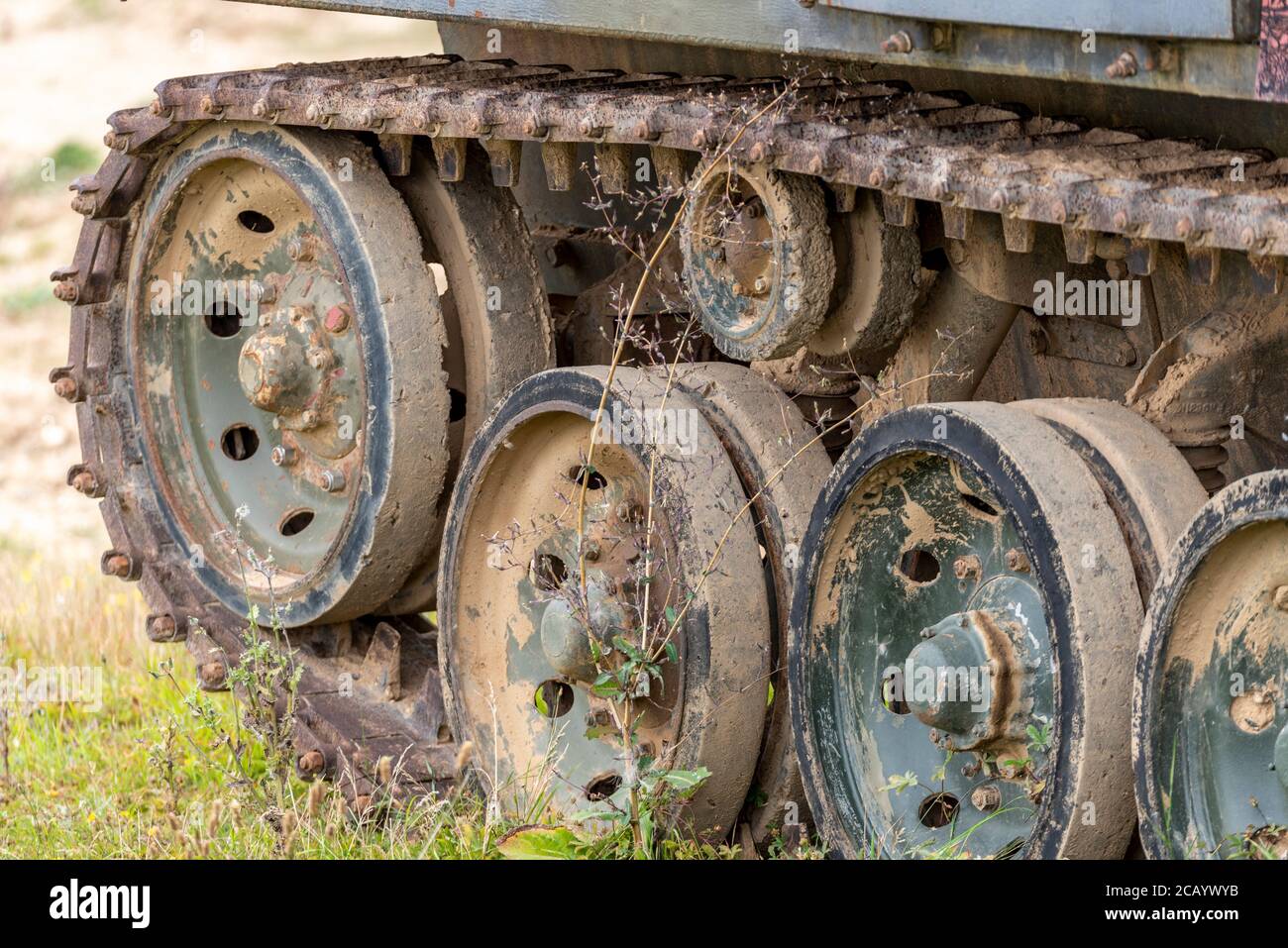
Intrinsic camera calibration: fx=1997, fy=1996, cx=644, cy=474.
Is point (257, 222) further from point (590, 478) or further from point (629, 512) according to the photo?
point (629, 512)

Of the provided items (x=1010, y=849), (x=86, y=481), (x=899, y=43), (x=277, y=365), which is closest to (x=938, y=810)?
(x=1010, y=849)

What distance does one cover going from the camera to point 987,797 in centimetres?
365

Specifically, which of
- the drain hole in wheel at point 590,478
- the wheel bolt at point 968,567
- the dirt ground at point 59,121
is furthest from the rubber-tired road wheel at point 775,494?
the dirt ground at point 59,121

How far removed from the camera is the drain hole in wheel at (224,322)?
16.9 feet

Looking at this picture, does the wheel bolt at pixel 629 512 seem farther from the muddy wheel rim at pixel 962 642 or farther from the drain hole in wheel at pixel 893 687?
the drain hole in wheel at pixel 893 687

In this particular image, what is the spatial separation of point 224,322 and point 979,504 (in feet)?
7.95

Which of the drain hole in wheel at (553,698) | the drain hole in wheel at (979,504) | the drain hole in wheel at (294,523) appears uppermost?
the drain hole in wheel at (294,523)

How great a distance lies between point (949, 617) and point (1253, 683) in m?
0.63

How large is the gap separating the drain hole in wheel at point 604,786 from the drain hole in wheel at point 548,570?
42 cm

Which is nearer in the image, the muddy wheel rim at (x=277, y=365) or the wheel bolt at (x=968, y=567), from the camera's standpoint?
the wheel bolt at (x=968, y=567)

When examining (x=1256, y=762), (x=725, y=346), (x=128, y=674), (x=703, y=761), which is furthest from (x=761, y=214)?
(x=128, y=674)

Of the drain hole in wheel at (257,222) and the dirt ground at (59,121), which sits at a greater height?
the dirt ground at (59,121)

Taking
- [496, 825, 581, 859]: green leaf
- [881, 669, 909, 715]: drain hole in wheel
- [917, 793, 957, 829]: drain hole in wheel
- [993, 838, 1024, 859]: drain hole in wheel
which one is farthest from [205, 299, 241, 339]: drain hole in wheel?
[993, 838, 1024, 859]: drain hole in wheel
